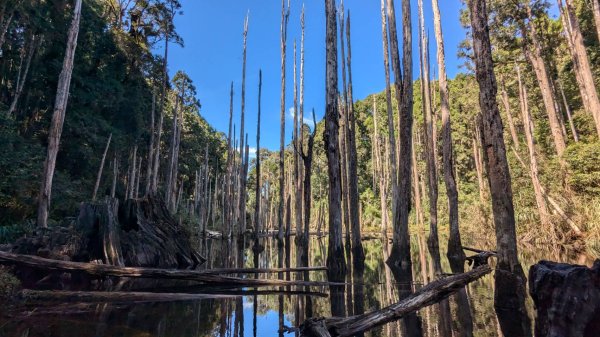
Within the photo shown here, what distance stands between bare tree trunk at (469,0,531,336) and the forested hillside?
39.2 ft

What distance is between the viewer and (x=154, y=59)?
2197 centimetres

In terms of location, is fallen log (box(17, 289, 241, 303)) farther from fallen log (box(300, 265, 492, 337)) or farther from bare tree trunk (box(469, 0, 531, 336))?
bare tree trunk (box(469, 0, 531, 336))

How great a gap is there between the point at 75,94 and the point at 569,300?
1875 cm

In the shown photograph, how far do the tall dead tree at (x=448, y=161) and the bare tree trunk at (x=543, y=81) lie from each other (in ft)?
21.5

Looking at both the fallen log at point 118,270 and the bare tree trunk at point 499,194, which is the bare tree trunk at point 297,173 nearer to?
the fallen log at point 118,270

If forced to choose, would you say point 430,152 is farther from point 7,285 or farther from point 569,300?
point 7,285

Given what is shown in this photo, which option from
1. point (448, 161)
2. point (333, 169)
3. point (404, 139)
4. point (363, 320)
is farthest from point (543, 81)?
point (363, 320)

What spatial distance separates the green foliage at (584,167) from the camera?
1252cm

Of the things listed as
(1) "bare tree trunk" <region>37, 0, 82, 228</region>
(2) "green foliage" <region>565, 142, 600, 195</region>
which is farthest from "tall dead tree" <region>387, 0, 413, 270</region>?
(1) "bare tree trunk" <region>37, 0, 82, 228</region>

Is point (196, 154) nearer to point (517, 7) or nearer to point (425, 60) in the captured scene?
point (425, 60)

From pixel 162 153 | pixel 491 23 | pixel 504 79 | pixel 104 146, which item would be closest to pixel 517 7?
pixel 491 23

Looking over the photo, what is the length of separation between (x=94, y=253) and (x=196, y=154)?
76.9 ft

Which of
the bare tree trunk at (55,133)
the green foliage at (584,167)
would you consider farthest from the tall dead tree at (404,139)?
the bare tree trunk at (55,133)

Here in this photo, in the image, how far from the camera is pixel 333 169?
8398 mm
